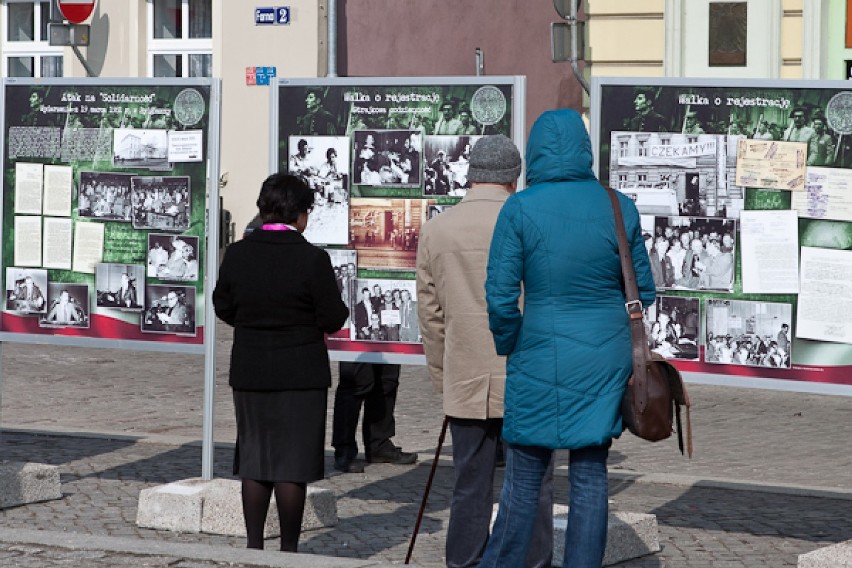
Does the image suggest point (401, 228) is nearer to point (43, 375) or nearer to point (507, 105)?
point (507, 105)

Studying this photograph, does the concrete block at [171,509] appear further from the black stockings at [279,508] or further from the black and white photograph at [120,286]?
the black and white photograph at [120,286]

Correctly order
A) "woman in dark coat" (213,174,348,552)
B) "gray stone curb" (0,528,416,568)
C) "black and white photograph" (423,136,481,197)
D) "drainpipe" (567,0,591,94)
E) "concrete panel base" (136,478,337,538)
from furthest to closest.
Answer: "drainpipe" (567,0,591,94)
"black and white photograph" (423,136,481,197)
"concrete panel base" (136,478,337,538)
"woman in dark coat" (213,174,348,552)
"gray stone curb" (0,528,416,568)

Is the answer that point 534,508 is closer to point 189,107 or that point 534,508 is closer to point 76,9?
point 189,107

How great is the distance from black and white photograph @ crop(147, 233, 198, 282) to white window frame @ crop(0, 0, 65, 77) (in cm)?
1442

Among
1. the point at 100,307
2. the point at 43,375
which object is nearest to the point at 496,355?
the point at 100,307

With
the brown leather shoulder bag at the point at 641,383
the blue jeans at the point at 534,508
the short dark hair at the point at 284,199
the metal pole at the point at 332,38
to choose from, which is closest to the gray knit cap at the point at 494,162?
the short dark hair at the point at 284,199

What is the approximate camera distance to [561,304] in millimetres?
5965

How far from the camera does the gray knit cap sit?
6883 millimetres

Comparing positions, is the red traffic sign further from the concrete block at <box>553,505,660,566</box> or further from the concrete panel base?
the concrete block at <box>553,505,660,566</box>

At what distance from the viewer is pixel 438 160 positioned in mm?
8453

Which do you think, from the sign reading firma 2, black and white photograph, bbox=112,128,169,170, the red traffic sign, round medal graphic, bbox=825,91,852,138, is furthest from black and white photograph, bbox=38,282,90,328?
the red traffic sign

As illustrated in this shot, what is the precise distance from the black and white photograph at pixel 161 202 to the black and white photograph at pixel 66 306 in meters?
0.49

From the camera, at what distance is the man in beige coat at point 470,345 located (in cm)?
674

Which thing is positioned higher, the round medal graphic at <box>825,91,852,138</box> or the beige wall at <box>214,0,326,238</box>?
the beige wall at <box>214,0,326,238</box>
